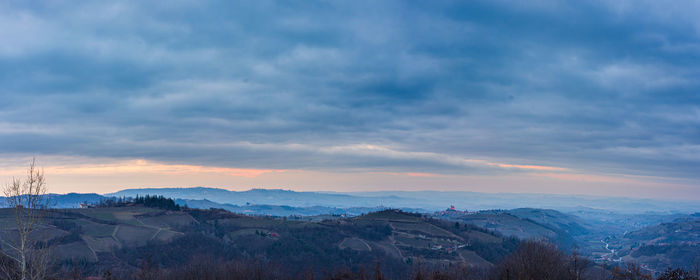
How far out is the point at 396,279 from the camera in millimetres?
157500

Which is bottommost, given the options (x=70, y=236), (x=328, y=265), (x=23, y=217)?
(x=328, y=265)

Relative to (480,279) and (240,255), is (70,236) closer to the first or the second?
(240,255)

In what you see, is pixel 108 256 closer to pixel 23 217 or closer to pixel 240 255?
pixel 240 255

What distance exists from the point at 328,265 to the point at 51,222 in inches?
4624

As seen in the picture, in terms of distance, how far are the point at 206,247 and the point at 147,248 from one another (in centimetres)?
2406

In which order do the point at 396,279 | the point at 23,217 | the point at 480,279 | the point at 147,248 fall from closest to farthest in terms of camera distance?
the point at 23,217, the point at 480,279, the point at 396,279, the point at 147,248

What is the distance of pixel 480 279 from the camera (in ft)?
335

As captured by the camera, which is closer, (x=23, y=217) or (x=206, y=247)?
(x=23, y=217)

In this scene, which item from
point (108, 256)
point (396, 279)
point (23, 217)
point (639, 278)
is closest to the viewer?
point (23, 217)

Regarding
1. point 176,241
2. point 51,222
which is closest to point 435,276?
point 176,241

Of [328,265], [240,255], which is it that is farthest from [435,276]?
[240,255]

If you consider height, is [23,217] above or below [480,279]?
above

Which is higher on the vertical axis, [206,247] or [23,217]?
[23,217]

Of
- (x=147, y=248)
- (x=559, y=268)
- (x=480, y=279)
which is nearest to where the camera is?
(x=559, y=268)
